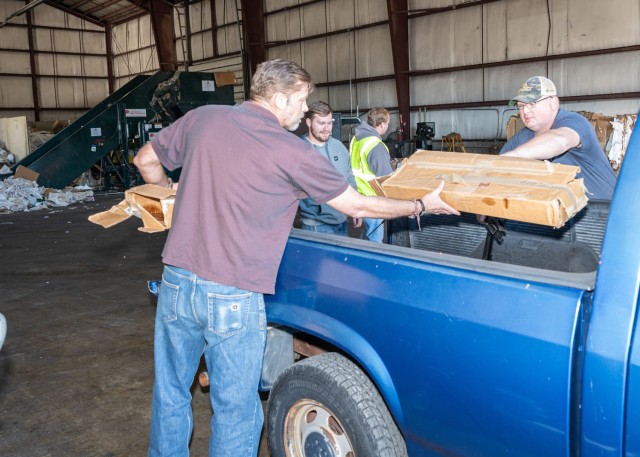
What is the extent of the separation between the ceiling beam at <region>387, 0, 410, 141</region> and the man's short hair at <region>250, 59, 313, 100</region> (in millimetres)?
14511

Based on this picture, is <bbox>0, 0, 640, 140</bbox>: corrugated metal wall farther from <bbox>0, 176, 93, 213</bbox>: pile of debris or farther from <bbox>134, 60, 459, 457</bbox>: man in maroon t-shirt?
<bbox>134, 60, 459, 457</bbox>: man in maroon t-shirt

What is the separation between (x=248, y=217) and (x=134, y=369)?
8.85 feet

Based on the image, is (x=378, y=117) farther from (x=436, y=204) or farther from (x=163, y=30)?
(x=163, y=30)

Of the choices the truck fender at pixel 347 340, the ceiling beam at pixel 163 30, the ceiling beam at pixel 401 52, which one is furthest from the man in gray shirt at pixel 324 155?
the ceiling beam at pixel 163 30

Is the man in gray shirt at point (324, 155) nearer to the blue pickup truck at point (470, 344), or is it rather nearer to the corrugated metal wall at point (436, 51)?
the blue pickup truck at point (470, 344)

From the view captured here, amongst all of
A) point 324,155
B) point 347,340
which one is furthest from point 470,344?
point 324,155

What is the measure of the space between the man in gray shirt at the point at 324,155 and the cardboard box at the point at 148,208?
6.85 feet

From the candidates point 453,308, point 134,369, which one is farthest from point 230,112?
point 134,369

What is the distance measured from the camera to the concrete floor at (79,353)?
351 cm

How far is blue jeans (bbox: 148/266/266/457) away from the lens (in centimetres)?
235

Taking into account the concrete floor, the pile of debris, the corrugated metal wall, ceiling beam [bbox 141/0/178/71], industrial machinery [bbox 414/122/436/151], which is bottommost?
the concrete floor

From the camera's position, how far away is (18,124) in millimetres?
18875

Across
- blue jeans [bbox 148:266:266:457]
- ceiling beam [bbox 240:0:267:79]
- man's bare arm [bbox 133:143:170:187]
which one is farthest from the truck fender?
ceiling beam [bbox 240:0:267:79]

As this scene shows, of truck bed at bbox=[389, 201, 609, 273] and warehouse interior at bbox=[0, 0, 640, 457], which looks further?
warehouse interior at bbox=[0, 0, 640, 457]
